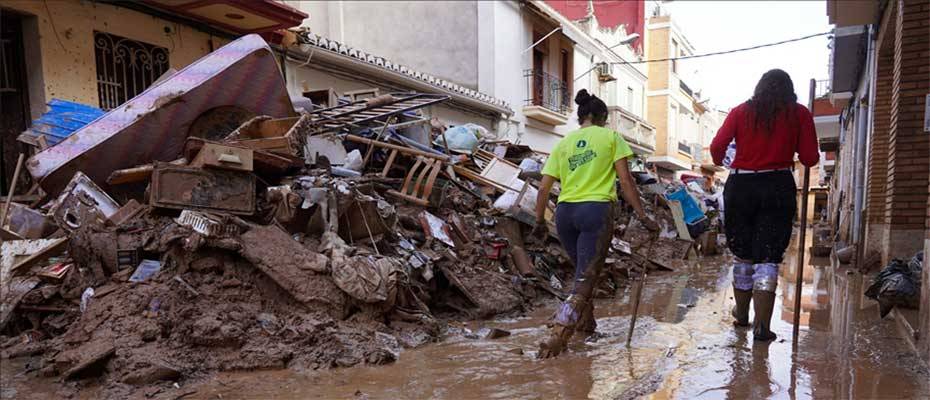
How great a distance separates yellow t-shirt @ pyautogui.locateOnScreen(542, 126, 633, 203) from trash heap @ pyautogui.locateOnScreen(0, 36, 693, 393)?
1.46m

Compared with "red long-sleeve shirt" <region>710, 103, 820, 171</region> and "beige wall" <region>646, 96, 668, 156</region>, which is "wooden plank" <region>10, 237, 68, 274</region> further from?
"beige wall" <region>646, 96, 668, 156</region>

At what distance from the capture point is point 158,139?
16.3 ft

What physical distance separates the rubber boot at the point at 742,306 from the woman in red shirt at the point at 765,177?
0.08 meters

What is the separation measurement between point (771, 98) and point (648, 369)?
1998 mm

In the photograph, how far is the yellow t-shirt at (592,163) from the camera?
3.59 meters

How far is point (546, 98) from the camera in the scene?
18312mm

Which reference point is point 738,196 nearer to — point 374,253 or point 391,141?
point 374,253

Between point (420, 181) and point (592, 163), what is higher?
point (592, 163)

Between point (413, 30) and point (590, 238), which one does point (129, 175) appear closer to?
point (590, 238)

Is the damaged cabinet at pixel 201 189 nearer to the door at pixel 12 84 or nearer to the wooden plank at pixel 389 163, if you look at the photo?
the wooden plank at pixel 389 163

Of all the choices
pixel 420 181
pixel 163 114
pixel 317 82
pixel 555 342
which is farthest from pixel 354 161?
pixel 317 82

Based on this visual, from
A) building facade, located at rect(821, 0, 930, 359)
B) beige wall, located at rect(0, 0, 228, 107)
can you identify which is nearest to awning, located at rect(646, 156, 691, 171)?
building facade, located at rect(821, 0, 930, 359)

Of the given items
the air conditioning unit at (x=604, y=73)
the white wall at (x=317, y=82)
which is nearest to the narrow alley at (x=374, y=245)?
the white wall at (x=317, y=82)

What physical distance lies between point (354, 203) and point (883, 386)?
12.1 feet
